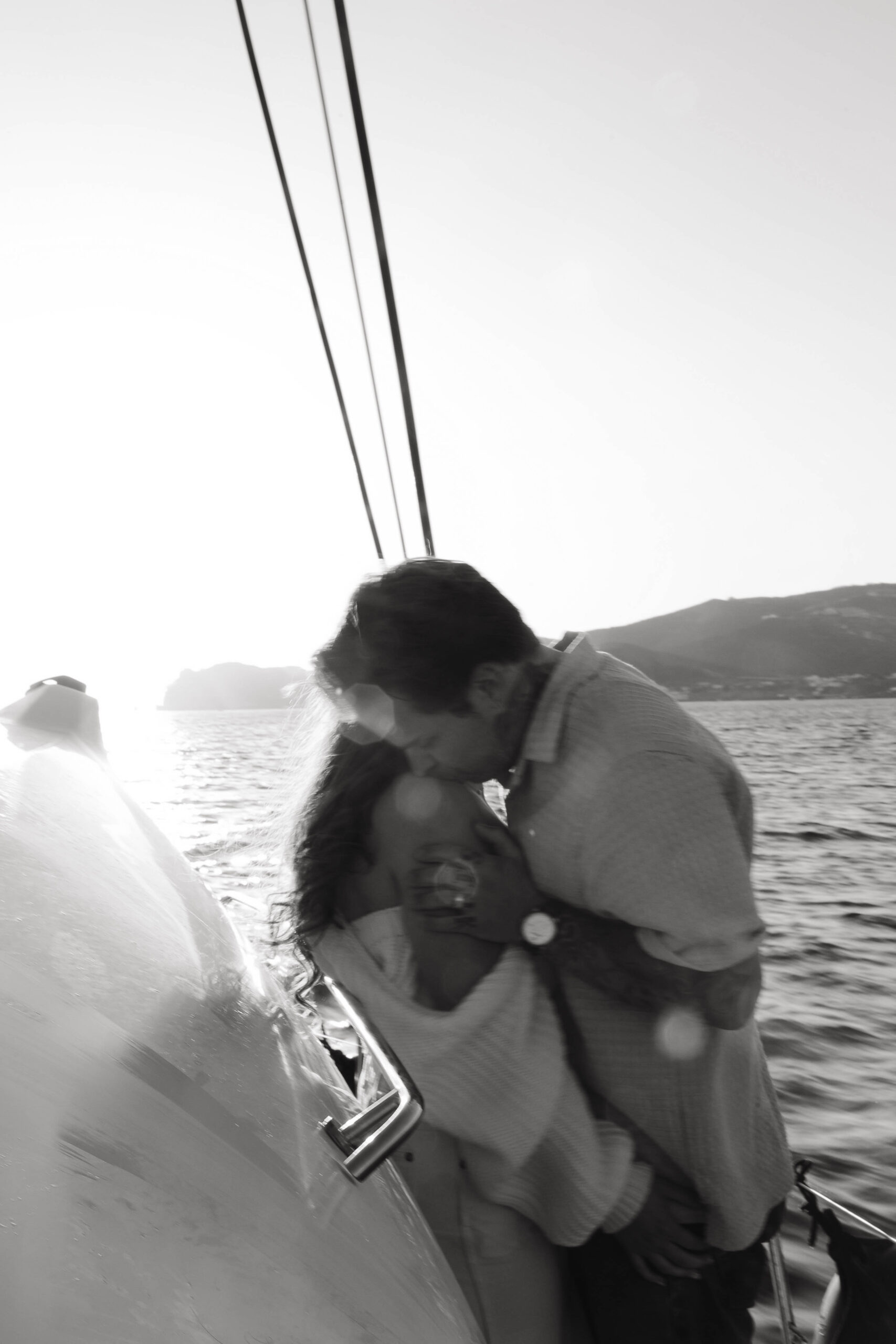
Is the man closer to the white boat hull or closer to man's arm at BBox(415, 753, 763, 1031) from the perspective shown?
man's arm at BBox(415, 753, 763, 1031)

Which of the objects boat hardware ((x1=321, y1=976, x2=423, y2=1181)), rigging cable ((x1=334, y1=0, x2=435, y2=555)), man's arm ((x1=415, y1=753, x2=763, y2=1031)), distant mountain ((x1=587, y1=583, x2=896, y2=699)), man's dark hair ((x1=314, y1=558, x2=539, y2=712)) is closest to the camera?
boat hardware ((x1=321, y1=976, x2=423, y2=1181))

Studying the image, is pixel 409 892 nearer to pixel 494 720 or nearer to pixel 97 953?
pixel 494 720

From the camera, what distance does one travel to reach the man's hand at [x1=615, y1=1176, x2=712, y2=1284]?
166 cm

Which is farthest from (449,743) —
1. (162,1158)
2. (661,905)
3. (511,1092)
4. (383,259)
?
(383,259)

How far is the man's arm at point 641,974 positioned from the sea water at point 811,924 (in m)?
0.57

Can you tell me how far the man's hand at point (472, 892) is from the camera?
1.63 meters

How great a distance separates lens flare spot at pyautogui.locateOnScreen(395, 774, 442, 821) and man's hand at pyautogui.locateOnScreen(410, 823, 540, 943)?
2.8 inches

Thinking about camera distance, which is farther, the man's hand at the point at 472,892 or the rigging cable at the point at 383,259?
the rigging cable at the point at 383,259

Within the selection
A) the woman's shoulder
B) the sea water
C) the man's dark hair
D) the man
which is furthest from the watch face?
the sea water

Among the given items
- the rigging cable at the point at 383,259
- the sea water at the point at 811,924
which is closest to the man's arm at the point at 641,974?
the sea water at the point at 811,924

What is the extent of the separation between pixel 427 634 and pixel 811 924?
26.9 feet

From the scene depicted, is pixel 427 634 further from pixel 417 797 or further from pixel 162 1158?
pixel 162 1158

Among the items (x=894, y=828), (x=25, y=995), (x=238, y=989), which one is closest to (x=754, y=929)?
(x=238, y=989)

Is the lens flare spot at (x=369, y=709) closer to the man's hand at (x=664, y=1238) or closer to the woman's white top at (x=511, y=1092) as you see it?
the woman's white top at (x=511, y=1092)
